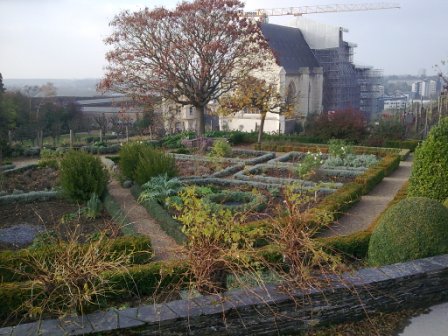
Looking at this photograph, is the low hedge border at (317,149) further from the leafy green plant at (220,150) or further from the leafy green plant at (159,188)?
the leafy green plant at (159,188)

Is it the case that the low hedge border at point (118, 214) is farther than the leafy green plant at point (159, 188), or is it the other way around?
the leafy green plant at point (159, 188)

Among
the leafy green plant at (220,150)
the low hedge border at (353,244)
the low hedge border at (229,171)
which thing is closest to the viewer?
the low hedge border at (353,244)

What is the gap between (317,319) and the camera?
4.40 metres

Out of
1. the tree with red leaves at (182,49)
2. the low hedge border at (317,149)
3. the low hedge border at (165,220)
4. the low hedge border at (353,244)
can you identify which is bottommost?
Result: the low hedge border at (165,220)

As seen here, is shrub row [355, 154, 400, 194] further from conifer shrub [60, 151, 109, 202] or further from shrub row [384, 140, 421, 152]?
conifer shrub [60, 151, 109, 202]

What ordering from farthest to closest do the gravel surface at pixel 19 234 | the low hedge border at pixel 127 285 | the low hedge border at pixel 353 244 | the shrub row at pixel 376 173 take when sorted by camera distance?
the shrub row at pixel 376 173 → the gravel surface at pixel 19 234 → the low hedge border at pixel 353 244 → the low hedge border at pixel 127 285

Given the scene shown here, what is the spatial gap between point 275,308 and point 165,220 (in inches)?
174

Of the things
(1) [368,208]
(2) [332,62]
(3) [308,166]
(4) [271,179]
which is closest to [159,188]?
(4) [271,179]

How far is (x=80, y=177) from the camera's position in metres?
9.74

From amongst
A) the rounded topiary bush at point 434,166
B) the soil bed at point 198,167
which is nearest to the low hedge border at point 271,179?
the soil bed at point 198,167

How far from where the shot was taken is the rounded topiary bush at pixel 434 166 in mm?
7914

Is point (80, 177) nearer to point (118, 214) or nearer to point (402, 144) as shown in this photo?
point (118, 214)

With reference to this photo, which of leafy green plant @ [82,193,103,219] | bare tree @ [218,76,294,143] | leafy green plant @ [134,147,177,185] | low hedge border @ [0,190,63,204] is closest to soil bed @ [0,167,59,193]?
low hedge border @ [0,190,63,204]

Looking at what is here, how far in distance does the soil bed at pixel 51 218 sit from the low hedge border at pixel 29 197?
0.38ft
